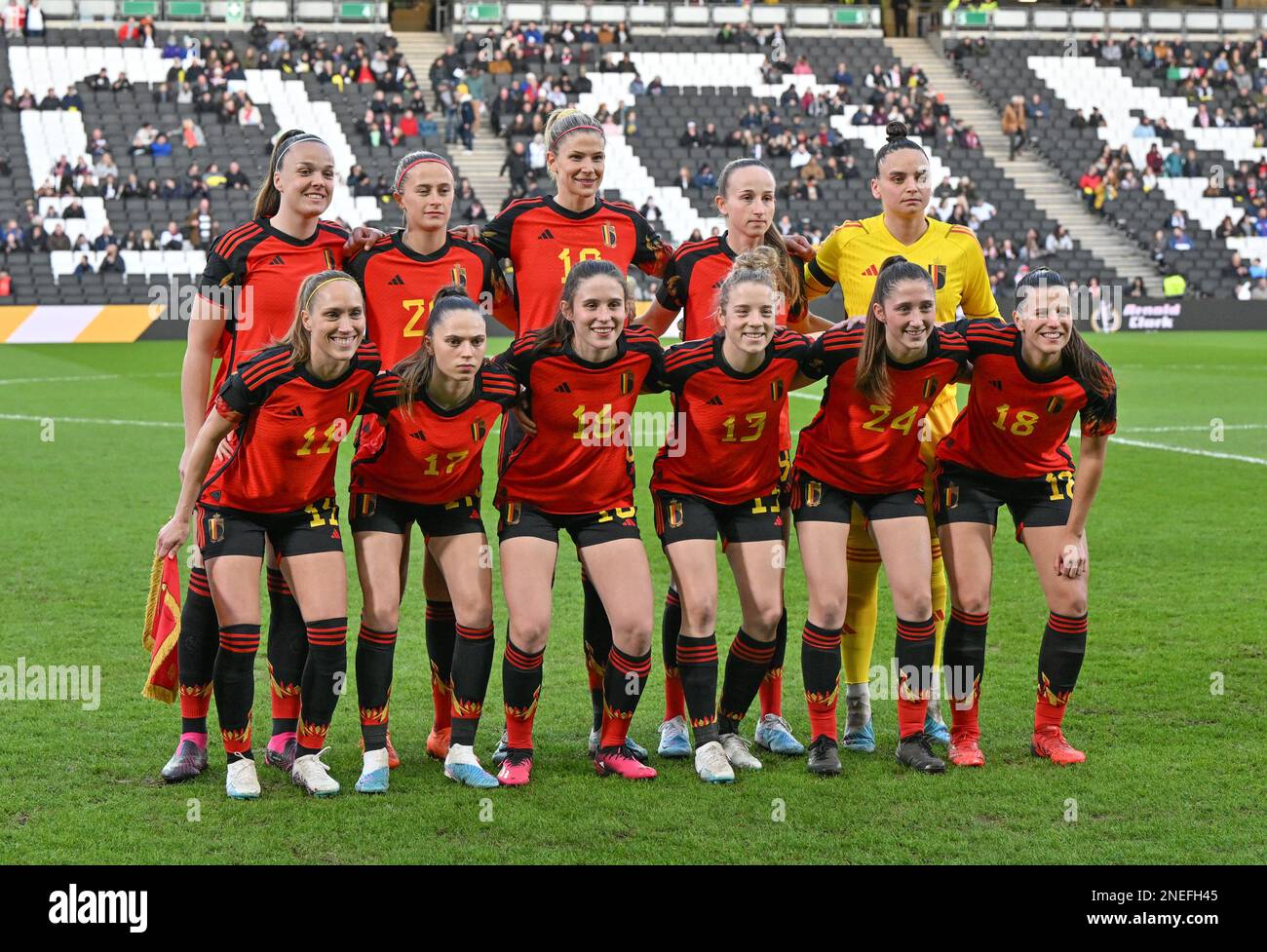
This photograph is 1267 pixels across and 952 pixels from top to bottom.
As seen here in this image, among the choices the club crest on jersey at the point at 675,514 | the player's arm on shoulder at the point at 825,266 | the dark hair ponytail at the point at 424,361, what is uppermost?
the player's arm on shoulder at the point at 825,266

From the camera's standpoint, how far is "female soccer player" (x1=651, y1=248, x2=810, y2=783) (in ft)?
18.7

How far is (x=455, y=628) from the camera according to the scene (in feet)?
19.5

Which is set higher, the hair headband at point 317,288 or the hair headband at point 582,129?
the hair headband at point 582,129

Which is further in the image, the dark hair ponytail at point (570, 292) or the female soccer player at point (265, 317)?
the female soccer player at point (265, 317)

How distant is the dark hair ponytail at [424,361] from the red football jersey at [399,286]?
0.34 meters

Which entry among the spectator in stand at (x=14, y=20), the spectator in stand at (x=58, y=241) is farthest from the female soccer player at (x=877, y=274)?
the spectator in stand at (x=14, y=20)

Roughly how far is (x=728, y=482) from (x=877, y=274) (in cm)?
116

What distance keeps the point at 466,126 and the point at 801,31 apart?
11.0 m

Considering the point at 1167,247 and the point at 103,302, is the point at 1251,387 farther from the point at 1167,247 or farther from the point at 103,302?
the point at 103,302

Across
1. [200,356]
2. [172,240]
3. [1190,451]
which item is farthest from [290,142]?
[172,240]

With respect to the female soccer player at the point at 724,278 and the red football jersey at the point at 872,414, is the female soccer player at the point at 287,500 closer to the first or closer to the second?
the female soccer player at the point at 724,278

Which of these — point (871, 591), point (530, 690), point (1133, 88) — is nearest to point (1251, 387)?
point (871, 591)

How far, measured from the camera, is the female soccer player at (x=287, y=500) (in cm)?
540
